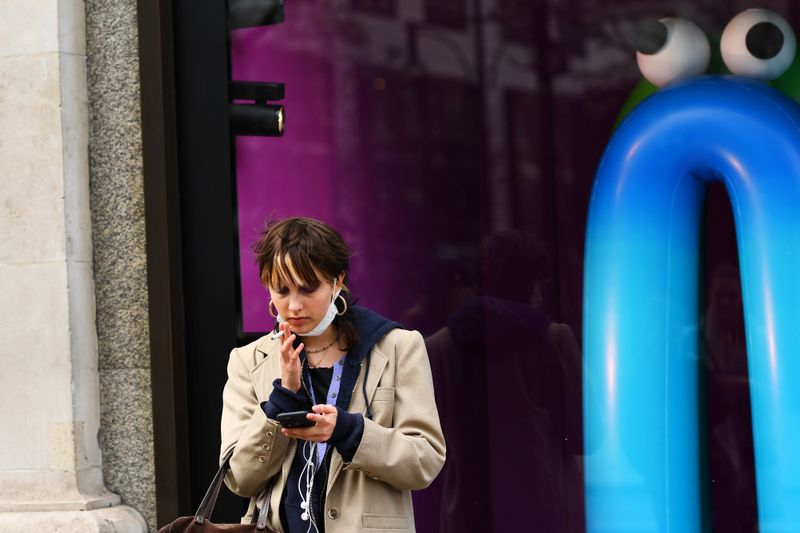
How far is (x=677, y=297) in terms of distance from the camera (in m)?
4.84

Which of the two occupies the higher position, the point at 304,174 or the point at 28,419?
the point at 304,174

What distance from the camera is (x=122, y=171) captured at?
5801 millimetres

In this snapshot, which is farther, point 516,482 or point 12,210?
point 12,210

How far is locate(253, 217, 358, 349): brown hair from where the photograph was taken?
3.70 meters

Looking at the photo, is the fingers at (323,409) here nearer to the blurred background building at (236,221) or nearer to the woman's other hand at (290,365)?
the woman's other hand at (290,365)

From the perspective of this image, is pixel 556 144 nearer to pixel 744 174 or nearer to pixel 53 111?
pixel 744 174

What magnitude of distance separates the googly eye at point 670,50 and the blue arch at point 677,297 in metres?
0.06

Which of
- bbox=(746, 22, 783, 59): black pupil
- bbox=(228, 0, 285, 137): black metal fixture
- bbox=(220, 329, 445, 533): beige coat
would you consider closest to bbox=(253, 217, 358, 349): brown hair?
bbox=(220, 329, 445, 533): beige coat

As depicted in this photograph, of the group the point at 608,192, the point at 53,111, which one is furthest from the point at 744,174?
the point at 53,111

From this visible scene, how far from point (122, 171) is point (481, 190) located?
5.00 ft

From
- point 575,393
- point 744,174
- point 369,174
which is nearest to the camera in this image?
point 744,174

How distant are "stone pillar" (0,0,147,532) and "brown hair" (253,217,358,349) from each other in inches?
86.8

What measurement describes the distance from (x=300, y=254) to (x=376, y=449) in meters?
0.54

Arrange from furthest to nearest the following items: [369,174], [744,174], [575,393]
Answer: [369,174]
[575,393]
[744,174]
